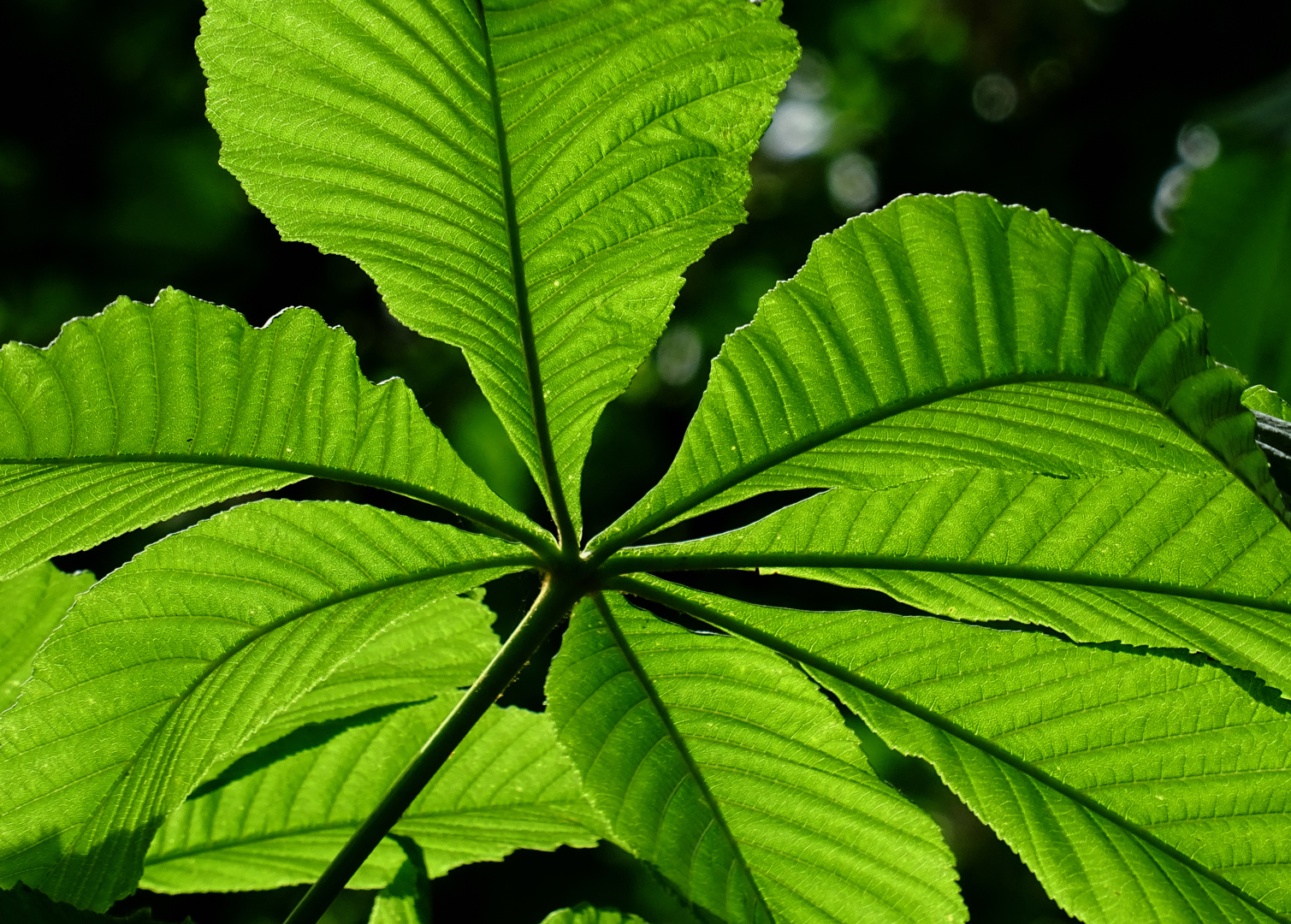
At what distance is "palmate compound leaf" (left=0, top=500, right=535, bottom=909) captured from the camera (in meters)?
0.87

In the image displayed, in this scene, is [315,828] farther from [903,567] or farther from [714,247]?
[714,247]

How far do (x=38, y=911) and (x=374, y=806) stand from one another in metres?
0.49

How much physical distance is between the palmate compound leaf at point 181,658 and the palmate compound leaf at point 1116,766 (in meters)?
0.39

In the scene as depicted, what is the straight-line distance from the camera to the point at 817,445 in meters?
0.85

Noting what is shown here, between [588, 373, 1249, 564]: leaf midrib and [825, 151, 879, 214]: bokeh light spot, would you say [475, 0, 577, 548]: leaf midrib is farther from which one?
[825, 151, 879, 214]: bokeh light spot

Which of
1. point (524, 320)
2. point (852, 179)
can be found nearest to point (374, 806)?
point (524, 320)

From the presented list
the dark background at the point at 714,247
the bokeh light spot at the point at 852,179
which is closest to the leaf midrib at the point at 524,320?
the dark background at the point at 714,247

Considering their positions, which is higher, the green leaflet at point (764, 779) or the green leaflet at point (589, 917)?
the green leaflet at point (764, 779)

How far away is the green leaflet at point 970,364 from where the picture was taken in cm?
75

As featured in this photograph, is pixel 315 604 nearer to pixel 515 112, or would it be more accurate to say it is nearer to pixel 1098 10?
pixel 515 112

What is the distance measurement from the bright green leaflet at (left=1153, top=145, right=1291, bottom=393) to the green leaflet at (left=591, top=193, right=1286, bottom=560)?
94 centimetres

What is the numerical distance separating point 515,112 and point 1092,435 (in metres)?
0.47

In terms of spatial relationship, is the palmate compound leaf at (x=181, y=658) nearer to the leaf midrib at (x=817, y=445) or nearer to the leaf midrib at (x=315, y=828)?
the leaf midrib at (x=817, y=445)

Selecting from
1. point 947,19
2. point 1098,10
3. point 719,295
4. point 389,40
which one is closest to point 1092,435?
point 389,40
